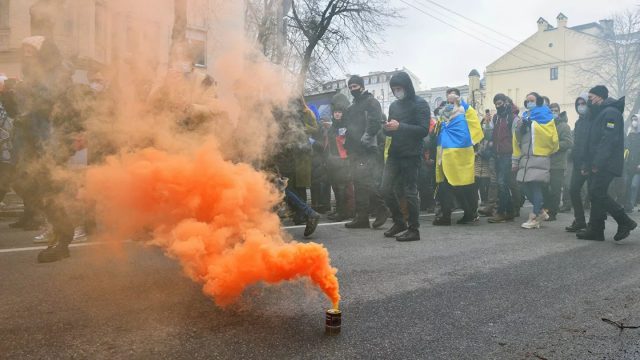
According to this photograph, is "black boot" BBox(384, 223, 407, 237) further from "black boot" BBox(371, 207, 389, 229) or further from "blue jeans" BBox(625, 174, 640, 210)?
"blue jeans" BBox(625, 174, 640, 210)

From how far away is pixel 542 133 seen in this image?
824cm

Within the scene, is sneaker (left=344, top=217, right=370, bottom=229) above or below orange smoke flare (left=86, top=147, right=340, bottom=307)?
below

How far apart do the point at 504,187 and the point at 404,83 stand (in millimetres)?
3243

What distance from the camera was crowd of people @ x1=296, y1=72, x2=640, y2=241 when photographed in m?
6.70

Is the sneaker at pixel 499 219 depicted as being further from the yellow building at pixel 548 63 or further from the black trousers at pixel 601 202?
the yellow building at pixel 548 63

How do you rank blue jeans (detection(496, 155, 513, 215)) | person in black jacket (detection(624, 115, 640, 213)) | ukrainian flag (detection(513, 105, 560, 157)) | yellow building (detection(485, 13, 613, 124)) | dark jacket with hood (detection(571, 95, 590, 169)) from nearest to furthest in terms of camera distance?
dark jacket with hood (detection(571, 95, 590, 169)) < ukrainian flag (detection(513, 105, 560, 157)) < blue jeans (detection(496, 155, 513, 215)) < person in black jacket (detection(624, 115, 640, 213)) < yellow building (detection(485, 13, 613, 124))

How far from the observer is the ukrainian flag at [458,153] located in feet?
26.6

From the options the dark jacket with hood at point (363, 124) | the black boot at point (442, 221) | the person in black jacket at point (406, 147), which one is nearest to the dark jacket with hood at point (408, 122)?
the person in black jacket at point (406, 147)

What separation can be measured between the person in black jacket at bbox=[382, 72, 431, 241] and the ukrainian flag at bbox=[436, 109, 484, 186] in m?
1.49

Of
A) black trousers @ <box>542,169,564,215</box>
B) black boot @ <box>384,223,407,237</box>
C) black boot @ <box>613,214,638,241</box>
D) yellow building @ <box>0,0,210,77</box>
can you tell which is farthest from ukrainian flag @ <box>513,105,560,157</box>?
yellow building @ <box>0,0,210,77</box>

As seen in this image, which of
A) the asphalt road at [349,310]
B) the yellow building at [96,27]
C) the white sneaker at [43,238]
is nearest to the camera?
the asphalt road at [349,310]

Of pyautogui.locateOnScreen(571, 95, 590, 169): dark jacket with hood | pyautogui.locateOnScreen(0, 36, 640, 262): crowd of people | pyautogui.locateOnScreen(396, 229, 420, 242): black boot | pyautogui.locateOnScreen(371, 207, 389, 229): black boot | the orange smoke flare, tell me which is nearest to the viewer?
the orange smoke flare

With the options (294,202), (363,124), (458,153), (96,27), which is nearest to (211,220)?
(96,27)

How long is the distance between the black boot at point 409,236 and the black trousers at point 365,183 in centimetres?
132
